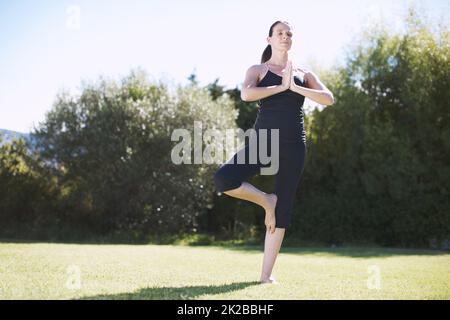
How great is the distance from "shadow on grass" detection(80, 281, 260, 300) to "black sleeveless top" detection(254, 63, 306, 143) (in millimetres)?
1345

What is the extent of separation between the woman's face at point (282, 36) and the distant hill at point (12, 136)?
11.7 meters

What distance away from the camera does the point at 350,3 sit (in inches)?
488

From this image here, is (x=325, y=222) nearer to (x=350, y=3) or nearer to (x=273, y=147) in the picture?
(x=350, y=3)

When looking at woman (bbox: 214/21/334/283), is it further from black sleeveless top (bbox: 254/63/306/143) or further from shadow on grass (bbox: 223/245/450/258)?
shadow on grass (bbox: 223/245/450/258)

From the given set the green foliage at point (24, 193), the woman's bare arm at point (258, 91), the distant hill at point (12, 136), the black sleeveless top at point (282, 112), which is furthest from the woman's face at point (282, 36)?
the distant hill at point (12, 136)

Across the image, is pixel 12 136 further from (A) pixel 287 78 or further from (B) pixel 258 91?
(A) pixel 287 78

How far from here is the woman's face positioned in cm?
414

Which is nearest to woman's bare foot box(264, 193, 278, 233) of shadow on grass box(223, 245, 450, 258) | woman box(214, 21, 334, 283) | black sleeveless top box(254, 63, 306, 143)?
woman box(214, 21, 334, 283)

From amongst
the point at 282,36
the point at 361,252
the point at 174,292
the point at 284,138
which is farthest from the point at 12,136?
the point at 174,292

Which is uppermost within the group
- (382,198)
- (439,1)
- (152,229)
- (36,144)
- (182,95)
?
(439,1)
